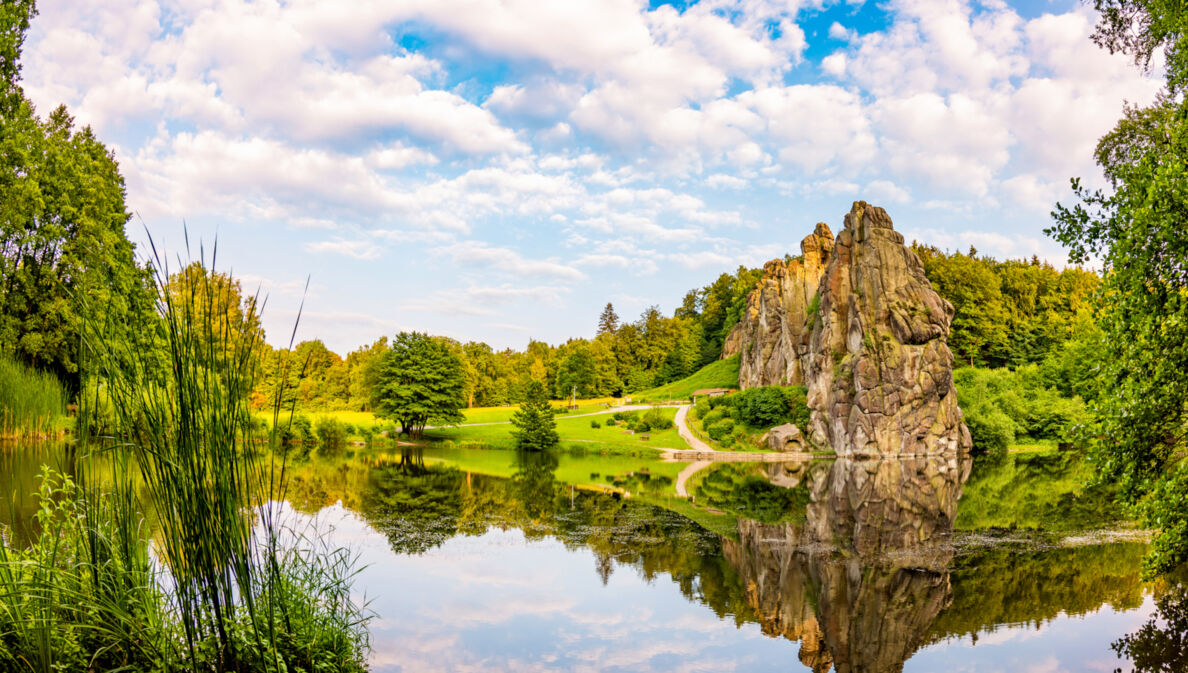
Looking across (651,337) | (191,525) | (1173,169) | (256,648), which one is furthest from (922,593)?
(651,337)

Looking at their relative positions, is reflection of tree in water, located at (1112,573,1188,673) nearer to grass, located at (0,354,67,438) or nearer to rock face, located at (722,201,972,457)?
grass, located at (0,354,67,438)

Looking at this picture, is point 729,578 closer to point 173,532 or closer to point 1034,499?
point 173,532

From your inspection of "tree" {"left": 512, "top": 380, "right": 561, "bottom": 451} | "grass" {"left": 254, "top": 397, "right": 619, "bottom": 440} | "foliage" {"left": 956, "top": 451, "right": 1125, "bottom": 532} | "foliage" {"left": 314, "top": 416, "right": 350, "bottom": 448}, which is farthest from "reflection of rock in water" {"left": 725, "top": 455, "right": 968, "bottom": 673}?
"grass" {"left": 254, "top": 397, "right": 619, "bottom": 440}

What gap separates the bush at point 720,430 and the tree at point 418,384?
19.6 m

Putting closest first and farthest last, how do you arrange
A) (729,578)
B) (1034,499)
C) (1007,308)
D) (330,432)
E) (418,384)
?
(729,578)
(1034,499)
(330,432)
(418,384)
(1007,308)

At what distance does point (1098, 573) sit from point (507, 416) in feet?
173

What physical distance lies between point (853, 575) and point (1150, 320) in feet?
27.7

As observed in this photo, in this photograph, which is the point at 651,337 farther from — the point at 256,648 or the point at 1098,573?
the point at 256,648

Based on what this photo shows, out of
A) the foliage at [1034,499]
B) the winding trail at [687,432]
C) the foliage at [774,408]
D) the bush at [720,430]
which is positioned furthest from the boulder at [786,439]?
the foliage at [1034,499]

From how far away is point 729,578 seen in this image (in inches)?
570

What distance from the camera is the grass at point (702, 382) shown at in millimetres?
75625

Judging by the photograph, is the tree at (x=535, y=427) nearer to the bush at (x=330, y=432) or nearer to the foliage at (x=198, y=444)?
the bush at (x=330, y=432)

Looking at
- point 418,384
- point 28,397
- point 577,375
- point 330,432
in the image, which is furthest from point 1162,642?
point 577,375

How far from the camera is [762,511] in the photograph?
2303cm
